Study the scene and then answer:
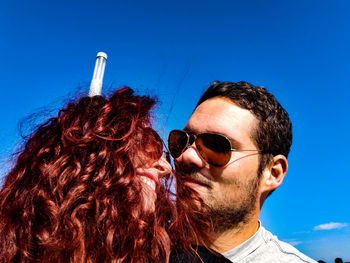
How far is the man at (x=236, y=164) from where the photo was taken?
2.33 m

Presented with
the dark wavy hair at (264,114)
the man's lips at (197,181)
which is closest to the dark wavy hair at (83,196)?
the man's lips at (197,181)

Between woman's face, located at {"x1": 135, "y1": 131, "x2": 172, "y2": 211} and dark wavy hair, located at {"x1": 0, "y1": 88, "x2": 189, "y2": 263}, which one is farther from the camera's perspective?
woman's face, located at {"x1": 135, "y1": 131, "x2": 172, "y2": 211}

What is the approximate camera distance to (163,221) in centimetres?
149

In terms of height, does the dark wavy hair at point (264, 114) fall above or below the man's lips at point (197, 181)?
above

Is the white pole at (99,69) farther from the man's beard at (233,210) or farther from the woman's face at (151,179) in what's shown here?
the woman's face at (151,179)

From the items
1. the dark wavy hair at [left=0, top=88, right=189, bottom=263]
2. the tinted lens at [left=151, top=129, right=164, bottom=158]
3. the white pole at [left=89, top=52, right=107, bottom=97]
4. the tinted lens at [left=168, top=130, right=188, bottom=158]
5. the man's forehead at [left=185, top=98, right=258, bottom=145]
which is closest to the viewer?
the dark wavy hair at [left=0, top=88, right=189, bottom=263]

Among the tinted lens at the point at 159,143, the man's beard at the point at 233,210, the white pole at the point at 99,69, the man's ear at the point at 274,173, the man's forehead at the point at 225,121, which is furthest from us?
the white pole at the point at 99,69

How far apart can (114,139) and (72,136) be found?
22 centimetres

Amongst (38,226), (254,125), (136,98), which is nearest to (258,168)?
(254,125)

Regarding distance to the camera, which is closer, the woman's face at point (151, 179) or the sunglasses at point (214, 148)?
the woman's face at point (151, 179)

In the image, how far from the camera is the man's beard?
2.29m

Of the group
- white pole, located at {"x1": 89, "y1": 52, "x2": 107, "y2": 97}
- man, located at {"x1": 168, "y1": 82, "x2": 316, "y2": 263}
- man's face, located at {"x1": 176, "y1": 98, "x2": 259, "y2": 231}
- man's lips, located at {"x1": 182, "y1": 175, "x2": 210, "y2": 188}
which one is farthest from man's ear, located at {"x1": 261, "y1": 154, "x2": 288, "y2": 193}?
white pole, located at {"x1": 89, "y1": 52, "x2": 107, "y2": 97}

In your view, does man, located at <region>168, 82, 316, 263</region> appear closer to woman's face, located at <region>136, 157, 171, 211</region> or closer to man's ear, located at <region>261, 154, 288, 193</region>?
man's ear, located at <region>261, 154, 288, 193</region>

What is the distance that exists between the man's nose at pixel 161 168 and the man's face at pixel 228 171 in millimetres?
630
